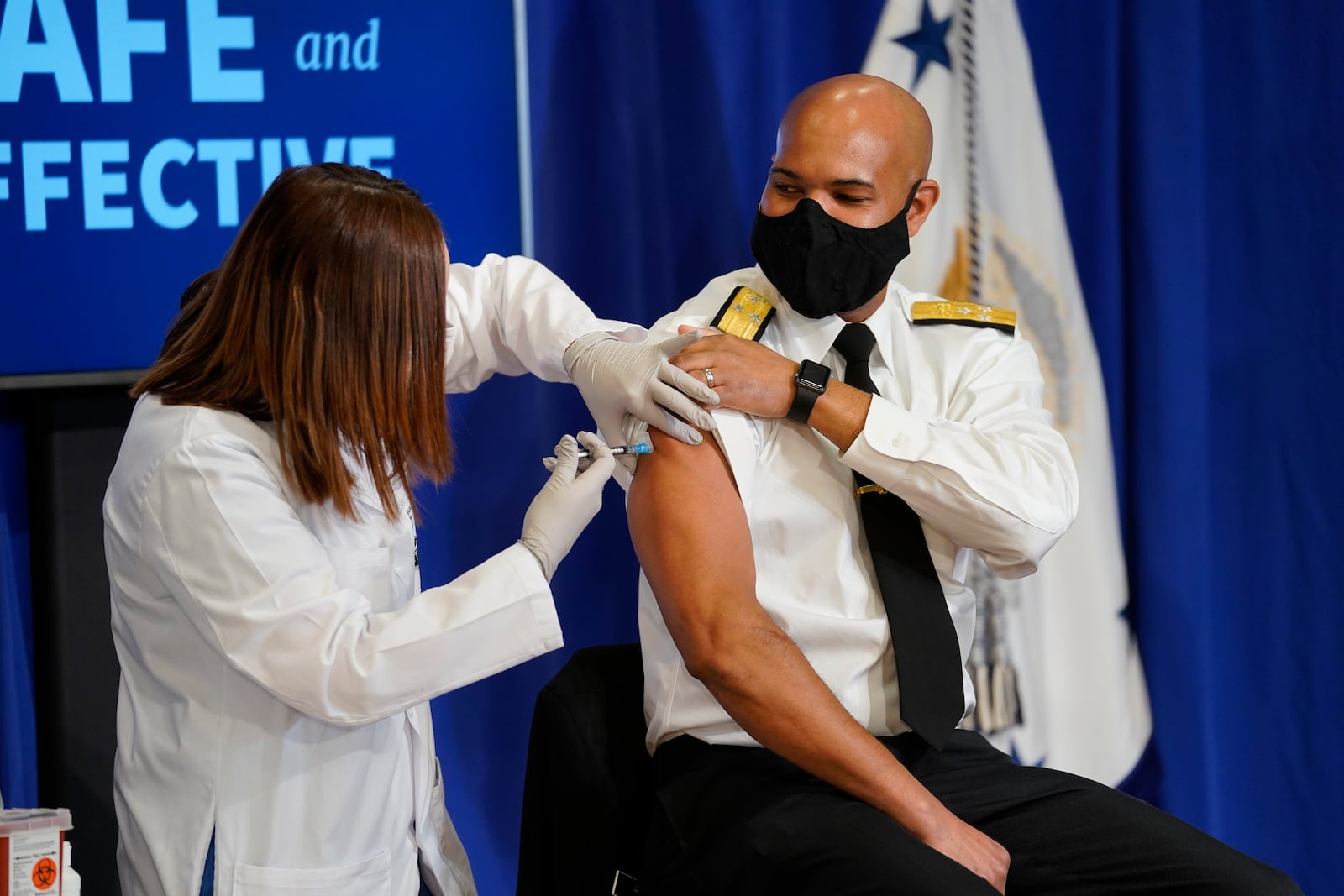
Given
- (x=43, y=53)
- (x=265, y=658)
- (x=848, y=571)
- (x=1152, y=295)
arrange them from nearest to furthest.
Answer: (x=265, y=658) → (x=848, y=571) → (x=43, y=53) → (x=1152, y=295)

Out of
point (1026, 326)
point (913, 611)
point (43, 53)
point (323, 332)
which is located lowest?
point (913, 611)

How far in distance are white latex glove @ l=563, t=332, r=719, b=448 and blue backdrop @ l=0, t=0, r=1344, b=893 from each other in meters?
0.69

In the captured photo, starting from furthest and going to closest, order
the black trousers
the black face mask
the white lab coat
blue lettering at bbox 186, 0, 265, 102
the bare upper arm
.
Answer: blue lettering at bbox 186, 0, 265, 102 < the black face mask < the bare upper arm < the black trousers < the white lab coat

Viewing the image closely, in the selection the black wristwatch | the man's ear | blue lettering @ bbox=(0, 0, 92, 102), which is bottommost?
the black wristwatch

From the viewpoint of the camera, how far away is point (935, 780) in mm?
1771

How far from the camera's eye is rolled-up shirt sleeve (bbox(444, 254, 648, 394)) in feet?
6.10

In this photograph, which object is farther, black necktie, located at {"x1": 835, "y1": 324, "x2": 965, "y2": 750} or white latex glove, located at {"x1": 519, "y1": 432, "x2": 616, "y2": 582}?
black necktie, located at {"x1": 835, "y1": 324, "x2": 965, "y2": 750}

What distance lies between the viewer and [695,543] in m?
1.69

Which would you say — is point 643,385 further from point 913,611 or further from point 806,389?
point 913,611

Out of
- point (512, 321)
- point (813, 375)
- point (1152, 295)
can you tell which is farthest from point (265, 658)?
point (1152, 295)

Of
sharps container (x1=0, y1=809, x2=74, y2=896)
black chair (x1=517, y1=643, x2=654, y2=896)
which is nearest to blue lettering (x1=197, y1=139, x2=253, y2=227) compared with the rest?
black chair (x1=517, y1=643, x2=654, y2=896)

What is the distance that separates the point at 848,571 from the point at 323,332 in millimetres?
832

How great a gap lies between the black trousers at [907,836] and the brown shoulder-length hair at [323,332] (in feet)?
1.97

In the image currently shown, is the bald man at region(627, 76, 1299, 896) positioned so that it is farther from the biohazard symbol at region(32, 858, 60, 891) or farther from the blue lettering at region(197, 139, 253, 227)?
the blue lettering at region(197, 139, 253, 227)
